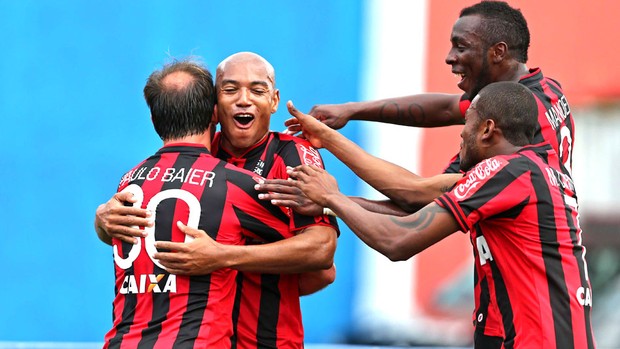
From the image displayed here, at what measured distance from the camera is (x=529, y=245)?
15.3 ft

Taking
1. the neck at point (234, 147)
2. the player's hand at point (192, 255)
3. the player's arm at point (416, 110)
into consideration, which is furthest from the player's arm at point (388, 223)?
the player's arm at point (416, 110)

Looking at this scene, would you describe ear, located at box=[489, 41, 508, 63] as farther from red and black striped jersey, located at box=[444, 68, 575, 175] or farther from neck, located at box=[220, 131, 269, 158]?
neck, located at box=[220, 131, 269, 158]

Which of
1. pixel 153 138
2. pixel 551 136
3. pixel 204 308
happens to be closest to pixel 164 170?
pixel 204 308

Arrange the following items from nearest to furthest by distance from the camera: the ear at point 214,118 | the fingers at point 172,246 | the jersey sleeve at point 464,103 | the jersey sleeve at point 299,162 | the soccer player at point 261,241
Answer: the fingers at point 172,246, the soccer player at point 261,241, the jersey sleeve at point 299,162, the ear at point 214,118, the jersey sleeve at point 464,103

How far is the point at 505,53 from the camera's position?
18.2 feet

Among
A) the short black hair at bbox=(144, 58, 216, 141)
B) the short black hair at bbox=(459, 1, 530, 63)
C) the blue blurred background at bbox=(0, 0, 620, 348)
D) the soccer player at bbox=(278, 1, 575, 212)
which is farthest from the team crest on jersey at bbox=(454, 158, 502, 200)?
the blue blurred background at bbox=(0, 0, 620, 348)

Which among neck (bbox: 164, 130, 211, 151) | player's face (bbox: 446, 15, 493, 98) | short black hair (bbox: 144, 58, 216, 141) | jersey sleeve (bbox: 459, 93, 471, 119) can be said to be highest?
player's face (bbox: 446, 15, 493, 98)

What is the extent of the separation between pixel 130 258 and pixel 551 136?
2.30m

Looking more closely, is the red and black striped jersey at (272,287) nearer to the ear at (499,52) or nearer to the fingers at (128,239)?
the fingers at (128,239)

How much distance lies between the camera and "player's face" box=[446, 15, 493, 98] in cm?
557

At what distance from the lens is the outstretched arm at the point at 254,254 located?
4.56 m

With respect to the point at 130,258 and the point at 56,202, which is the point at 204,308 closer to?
the point at 130,258

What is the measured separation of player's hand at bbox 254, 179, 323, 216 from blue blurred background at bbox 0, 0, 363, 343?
18.7ft

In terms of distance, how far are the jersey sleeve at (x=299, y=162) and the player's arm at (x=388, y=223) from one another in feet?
0.37
